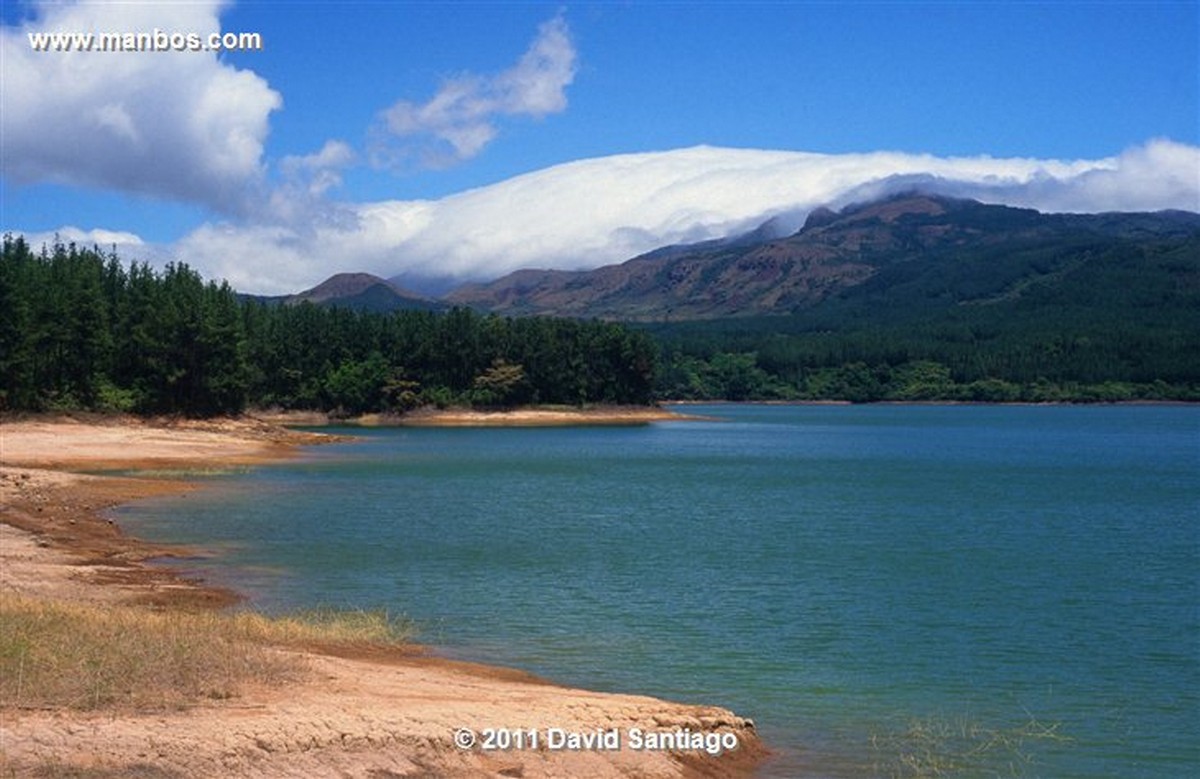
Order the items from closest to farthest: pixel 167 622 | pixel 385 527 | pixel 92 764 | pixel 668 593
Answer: pixel 92 764, pixel 167 622, pixel 668 593, pixel 385 527

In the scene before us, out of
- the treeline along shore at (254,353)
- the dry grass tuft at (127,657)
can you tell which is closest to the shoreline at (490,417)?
the treeline along shore at (254,353)

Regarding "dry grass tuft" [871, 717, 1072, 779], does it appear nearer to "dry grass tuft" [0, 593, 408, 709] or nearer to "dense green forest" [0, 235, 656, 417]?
"dry grass tuft" [0, 593, 408, 709]

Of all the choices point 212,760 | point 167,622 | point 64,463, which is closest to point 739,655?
point 167,622

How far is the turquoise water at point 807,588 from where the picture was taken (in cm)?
1914

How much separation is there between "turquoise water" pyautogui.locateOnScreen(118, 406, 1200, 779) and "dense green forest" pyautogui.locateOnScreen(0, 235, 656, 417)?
33437 millimetres

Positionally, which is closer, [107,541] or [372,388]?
[107,541]

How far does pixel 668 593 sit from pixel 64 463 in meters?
47.0

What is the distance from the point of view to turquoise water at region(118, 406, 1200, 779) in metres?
19.1

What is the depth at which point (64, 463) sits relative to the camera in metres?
65.7

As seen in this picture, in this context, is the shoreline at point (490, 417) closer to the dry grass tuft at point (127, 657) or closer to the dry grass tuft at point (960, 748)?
the dry grass tuft at point (127, 657)

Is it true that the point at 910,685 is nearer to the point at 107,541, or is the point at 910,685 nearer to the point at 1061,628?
the point at 1061,628

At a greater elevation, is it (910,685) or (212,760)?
(212,760)

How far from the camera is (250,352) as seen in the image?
131875mm

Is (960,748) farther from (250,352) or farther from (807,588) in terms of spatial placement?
(250,352)
